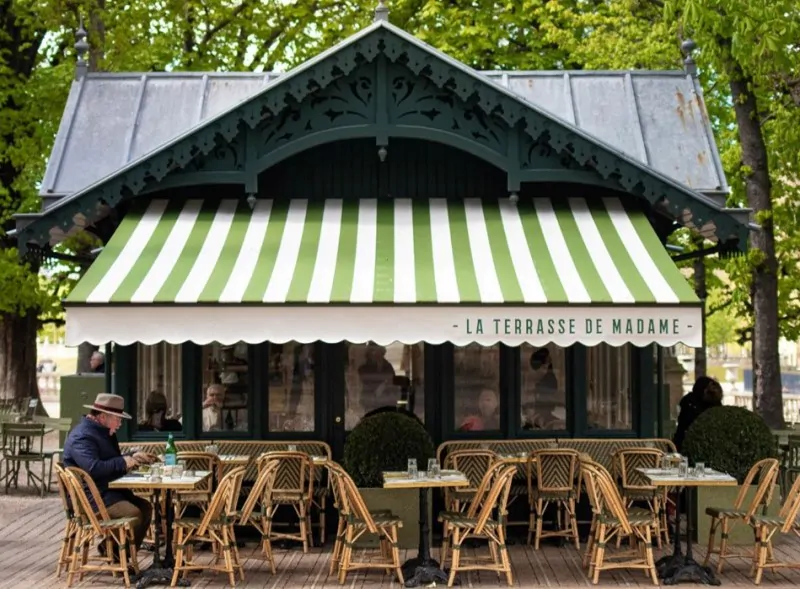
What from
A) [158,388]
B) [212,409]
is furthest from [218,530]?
[158,388]

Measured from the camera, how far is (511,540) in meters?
13.6

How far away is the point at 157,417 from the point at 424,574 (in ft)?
13.4

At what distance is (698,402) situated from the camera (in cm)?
1499

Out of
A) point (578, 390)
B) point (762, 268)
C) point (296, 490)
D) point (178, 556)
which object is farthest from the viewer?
point (762, 268)

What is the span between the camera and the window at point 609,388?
46.1 ft

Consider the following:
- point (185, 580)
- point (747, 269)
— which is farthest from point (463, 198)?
point (747, 269)

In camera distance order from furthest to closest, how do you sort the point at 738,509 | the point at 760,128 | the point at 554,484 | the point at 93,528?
the point at 760,128 < the point at 554,484 < the point at 738,509 < the point at 93,528

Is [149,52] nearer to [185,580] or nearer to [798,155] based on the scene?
[798,155]

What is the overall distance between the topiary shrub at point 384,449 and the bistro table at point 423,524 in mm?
725

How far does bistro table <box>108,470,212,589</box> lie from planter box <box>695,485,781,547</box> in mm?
5073

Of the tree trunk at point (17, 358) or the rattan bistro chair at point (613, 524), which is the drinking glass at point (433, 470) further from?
the tree trunk at point (17, 358)

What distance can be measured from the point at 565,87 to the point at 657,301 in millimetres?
5250

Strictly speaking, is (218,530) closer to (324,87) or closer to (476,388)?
(476,388)

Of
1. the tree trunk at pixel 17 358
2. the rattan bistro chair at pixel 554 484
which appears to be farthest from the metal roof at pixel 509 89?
the tree trunk at pixel 17 358
